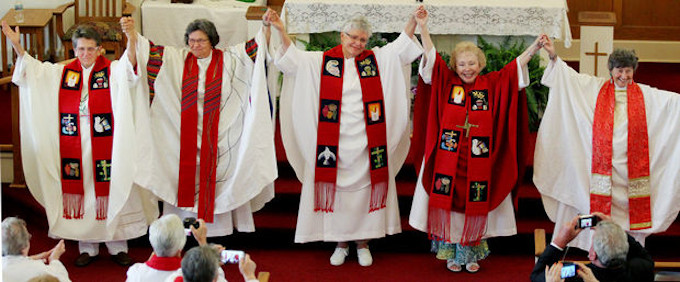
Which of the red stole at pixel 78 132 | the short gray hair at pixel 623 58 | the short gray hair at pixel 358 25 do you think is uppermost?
the short gray hair at pixel 358 25

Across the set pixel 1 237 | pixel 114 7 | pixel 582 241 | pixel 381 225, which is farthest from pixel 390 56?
pixel 114 7

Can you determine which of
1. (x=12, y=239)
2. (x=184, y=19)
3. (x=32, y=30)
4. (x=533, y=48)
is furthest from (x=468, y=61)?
(x=32, y=30)

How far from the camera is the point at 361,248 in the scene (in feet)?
22.0

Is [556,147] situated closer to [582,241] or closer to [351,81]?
[582,241]

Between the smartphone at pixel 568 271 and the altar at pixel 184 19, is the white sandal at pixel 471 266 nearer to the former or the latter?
the smartphone at pixel 568 271

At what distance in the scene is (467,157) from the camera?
6.43m

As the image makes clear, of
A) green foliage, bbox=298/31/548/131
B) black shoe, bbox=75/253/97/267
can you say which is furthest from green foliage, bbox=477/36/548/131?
black shoe, bbox=75/253/97/267

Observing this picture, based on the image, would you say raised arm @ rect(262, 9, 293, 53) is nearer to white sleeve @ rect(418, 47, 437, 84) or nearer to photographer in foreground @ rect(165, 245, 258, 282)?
white sleeve @ rect(418, 47, 437, 84)

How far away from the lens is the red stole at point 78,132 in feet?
21.5

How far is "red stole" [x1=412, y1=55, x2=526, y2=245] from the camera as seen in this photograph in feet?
20.9

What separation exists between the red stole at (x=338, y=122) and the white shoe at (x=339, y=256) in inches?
12.7

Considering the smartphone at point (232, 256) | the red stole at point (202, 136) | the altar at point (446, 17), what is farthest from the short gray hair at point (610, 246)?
the altar at point (446, 17)

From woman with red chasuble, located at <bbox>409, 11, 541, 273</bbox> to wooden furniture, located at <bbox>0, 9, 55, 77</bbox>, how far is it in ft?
14.5

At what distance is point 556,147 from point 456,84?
74 cm
